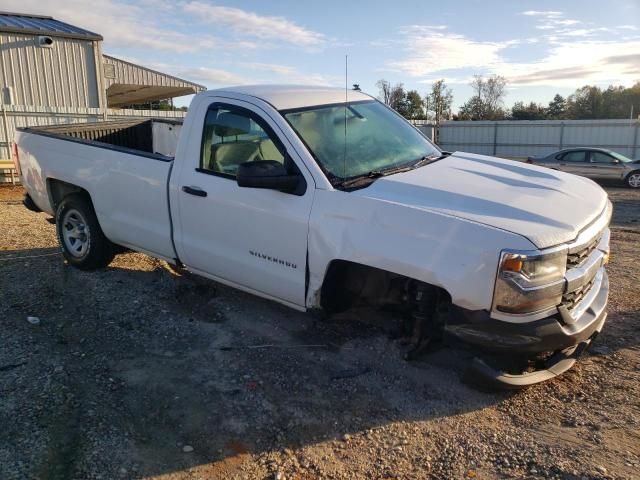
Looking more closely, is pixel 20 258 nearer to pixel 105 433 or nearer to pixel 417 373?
pixel 105 433

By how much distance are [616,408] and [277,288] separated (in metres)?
2.41

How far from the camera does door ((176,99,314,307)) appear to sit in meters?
3.94

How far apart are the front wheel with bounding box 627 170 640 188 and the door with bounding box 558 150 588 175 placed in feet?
4.34

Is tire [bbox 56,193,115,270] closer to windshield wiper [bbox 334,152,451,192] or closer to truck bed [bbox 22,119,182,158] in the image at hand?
truck bed [bbox 22,119,182,158]

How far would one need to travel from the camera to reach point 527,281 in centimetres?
307

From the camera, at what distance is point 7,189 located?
47.6 ft

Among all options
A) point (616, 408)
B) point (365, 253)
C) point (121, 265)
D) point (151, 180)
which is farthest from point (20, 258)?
point (616, 408)

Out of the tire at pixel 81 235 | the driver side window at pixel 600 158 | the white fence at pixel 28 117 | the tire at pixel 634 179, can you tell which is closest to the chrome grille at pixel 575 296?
the tire at pixel 81 235

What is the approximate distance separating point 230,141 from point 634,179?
54.0ft

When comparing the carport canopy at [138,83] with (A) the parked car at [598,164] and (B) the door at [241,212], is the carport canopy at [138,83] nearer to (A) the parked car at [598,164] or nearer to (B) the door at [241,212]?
(A) the parked car at [598,164]

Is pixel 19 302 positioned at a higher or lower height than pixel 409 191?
lower

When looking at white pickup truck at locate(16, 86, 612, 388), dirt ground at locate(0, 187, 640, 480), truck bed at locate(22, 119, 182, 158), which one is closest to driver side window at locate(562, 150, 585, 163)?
dirt ground at locate(0, 187, 640, 480)

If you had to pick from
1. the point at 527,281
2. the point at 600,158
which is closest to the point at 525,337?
the point at 527,281

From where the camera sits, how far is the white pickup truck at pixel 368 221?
10.4ft
